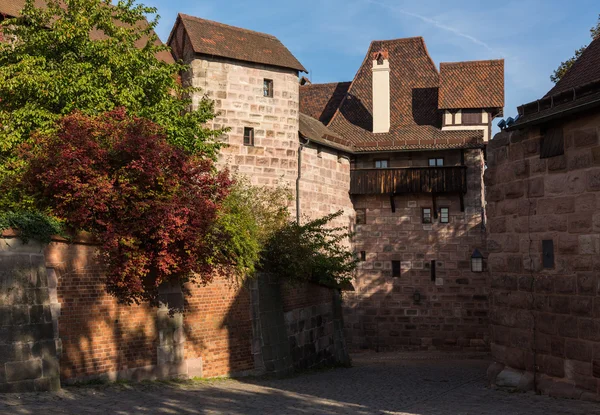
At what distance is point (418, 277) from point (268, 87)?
417 inches

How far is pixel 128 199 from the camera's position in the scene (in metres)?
13.9

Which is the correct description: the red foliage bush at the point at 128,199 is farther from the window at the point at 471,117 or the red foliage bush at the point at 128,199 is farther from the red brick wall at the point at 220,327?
the window at the point at 471,117

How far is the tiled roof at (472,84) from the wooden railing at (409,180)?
320 cm

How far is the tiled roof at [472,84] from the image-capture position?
109 feet

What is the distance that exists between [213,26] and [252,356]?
50.9ft

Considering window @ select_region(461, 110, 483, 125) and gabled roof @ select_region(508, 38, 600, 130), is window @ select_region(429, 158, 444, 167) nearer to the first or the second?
window @ select_region(461, 110, 483, 125)

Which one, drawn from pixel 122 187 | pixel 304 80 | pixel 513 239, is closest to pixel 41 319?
pixel 122 187

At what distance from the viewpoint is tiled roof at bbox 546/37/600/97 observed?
12602mm

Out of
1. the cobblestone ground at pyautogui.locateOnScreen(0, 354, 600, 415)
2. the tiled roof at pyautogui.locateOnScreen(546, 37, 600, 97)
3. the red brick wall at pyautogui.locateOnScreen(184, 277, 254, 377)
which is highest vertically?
the tiled roof at pyautogui.locateOnScreen(546, 37, 600, 97)

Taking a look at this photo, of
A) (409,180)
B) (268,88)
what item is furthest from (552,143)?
(409,180)

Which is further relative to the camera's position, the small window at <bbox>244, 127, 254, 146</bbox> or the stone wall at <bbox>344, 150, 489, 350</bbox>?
the stone wall at <bbox>344, 150, 489, 350</bbox>

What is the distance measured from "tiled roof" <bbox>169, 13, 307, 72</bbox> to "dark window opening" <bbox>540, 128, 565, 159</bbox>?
1696 cm

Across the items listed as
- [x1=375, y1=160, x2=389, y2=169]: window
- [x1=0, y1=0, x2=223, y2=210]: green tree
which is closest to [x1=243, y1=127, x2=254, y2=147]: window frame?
[x1=0, y1=0, x2=223, y2=210]: green tree

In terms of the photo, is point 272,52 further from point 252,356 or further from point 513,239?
point 513,239
